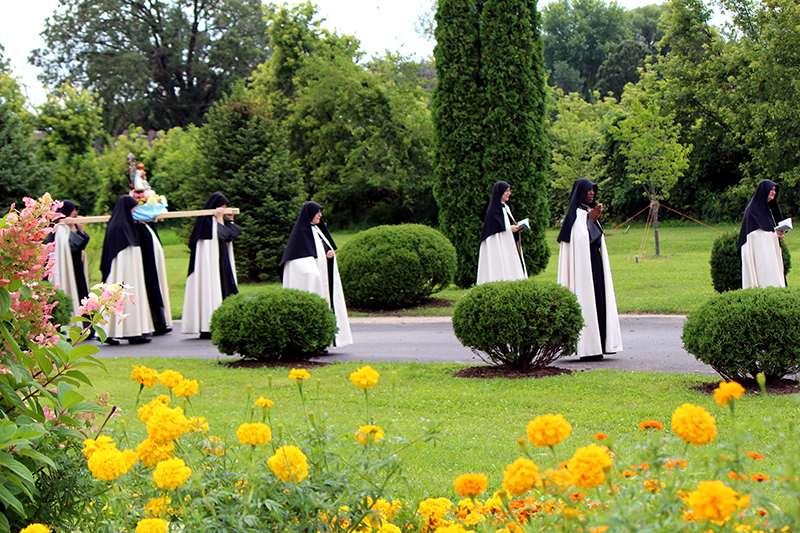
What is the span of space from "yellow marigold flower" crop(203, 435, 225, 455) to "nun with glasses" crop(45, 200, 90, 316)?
10.8 metres

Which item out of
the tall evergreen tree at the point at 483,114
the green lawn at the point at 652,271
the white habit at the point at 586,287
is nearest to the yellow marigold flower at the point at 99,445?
the white habit at the point at 586,287

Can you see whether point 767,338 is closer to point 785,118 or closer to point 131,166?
point 131,166

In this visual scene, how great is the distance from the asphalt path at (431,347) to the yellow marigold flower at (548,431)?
6.78m

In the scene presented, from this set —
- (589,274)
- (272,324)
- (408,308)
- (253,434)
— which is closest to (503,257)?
(589,274)

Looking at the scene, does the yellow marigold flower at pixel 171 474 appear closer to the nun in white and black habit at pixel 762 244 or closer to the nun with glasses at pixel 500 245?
the nun with glasses at pixel 500 245

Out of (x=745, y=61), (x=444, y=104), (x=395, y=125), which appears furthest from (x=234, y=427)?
(x=745, y=61)

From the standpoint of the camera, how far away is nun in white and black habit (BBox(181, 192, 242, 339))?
12.6 metres

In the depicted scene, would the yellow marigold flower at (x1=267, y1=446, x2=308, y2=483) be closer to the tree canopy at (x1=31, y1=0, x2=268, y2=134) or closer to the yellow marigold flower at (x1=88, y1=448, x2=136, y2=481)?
the yellow marigold flower at (x1=88, y1=448, x2=136, y2=481)

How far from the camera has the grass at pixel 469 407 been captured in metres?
5.04

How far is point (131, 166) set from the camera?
14.4 m

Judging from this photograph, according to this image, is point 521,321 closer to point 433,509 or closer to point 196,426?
point 433,509

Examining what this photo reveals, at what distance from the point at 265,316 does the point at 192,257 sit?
4.10 m

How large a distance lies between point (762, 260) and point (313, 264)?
679 cm

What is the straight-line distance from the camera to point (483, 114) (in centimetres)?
1756
